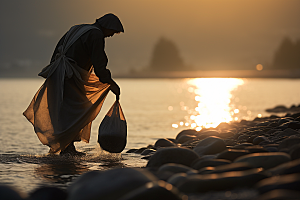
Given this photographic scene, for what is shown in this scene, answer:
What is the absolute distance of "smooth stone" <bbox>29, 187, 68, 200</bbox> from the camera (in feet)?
11.6

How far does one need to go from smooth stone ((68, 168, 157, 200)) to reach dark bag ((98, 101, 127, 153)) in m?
2.71

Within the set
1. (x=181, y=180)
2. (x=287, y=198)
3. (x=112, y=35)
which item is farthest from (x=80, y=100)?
(x=287, y=198)

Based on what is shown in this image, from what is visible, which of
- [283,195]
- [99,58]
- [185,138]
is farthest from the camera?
[185,138]

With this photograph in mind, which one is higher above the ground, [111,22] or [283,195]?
[111,22]

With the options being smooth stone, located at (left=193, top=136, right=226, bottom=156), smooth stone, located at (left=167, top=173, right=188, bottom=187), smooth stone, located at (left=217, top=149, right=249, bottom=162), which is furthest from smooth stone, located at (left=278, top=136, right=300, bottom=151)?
smooth stone, located at (left=167, top=173, right=188, bottom=187)

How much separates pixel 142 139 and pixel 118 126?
144 inches

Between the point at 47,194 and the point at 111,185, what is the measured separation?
0.61 m

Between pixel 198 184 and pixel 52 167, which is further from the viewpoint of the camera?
pixel 52 167

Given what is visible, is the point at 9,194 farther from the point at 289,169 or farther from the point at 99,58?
the point at 99,58

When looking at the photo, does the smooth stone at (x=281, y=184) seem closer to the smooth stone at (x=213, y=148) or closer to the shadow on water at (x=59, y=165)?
the smooth stone at (x=213, y=148)

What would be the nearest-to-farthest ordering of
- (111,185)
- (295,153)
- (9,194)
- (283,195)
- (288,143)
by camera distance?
(283,195) → (9,194) → (111,185) → (295,153) → (288,143)

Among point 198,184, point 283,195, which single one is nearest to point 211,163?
point 198,184

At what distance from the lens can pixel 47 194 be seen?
11.7 ft

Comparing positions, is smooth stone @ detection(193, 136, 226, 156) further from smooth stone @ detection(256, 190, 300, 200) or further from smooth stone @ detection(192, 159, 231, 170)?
smooth stone @ detection(256, 190, 300, 200)
